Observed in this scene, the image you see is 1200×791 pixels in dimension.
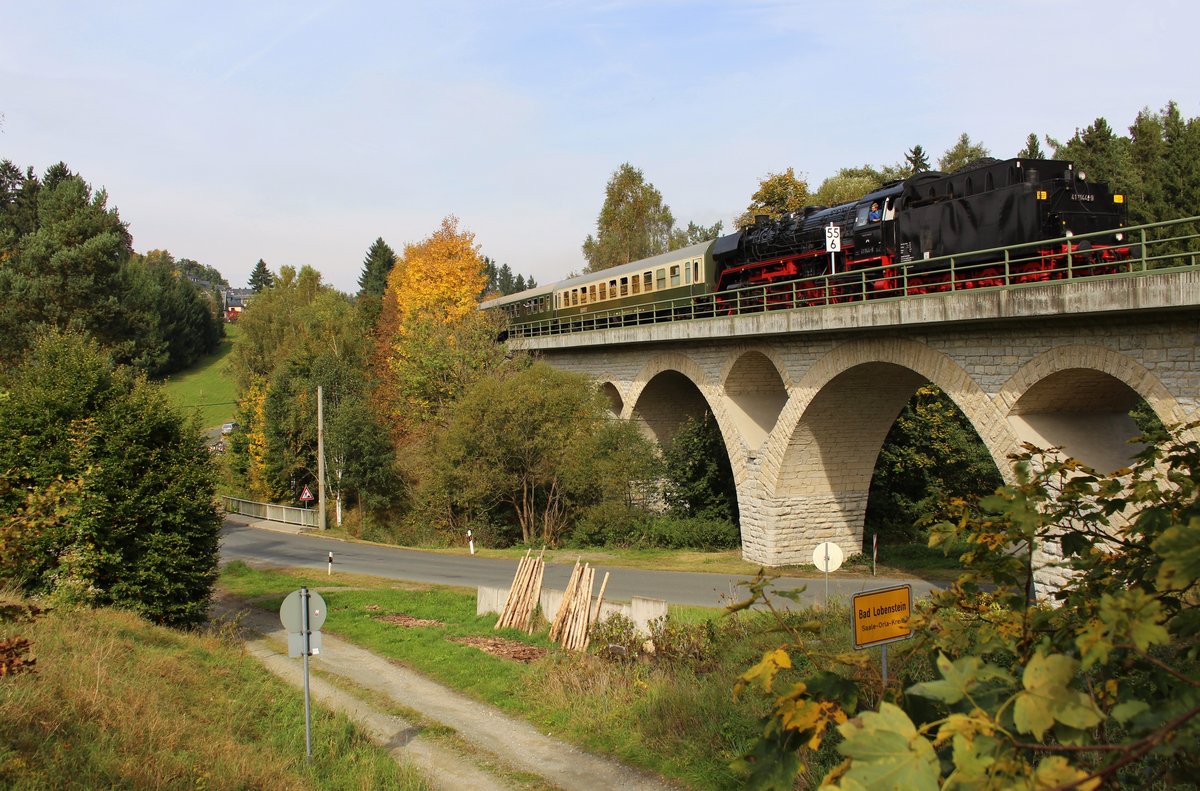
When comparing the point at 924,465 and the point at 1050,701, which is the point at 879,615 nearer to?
the point at 1050,701

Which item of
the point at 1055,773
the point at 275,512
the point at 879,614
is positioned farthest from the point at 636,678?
the point at 275,512

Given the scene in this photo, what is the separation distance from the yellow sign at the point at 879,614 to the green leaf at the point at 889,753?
5235mm

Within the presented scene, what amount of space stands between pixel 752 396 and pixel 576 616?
481 inches

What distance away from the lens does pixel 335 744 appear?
33.5 ft

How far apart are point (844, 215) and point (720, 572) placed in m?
9.55

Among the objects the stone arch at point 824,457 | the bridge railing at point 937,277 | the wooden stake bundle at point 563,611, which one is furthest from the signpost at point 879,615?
the stone arch at point 824,457

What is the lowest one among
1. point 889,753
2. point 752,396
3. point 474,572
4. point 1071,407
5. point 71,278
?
point 474,572

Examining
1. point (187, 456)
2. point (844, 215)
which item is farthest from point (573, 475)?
point (187, 456)

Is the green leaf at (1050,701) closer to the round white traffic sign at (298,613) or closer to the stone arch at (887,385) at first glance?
the round white traffic sign at (298,613)

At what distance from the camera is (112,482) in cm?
1473

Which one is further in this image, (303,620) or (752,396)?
(752,396)

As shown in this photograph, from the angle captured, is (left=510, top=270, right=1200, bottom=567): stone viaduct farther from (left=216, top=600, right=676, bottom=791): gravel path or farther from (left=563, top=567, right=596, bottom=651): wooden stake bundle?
(left=216, top=600, right=676, bottom=791): gravel path

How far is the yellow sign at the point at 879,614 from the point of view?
729cm

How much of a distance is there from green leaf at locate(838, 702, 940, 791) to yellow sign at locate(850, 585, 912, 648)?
5235 mm
